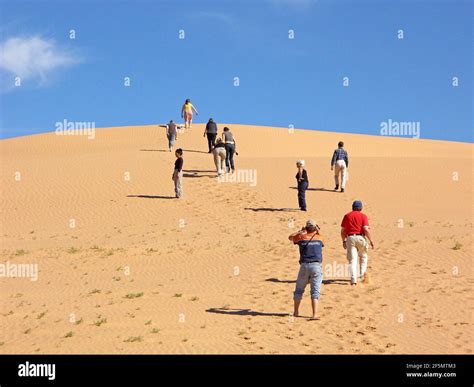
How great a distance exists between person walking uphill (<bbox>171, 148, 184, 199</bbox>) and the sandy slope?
444 mm

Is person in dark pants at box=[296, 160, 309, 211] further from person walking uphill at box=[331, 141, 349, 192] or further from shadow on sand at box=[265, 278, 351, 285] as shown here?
shadow on sand at box=[265, 278, 351, 285]

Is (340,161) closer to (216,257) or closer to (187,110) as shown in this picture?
(216,257)

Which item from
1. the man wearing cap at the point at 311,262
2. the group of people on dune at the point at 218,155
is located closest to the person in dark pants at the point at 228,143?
the group of people on dune at the point at 218,155

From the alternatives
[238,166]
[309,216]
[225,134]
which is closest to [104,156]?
[238,166]

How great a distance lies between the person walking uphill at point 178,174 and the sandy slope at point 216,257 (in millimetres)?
444

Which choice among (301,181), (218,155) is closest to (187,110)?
(218,155)

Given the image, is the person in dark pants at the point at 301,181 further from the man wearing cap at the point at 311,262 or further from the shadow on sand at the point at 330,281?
the man wearing cap at the point at 311,262

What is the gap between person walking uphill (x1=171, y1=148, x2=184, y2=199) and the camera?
21719 mm

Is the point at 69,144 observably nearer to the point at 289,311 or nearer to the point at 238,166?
the point at 238,166

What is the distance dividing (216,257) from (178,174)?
6836 mm

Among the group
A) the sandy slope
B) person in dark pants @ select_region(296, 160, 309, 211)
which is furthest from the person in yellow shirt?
person in dark pants @ select_region(296, 160, 309, 211)

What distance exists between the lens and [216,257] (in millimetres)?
Answer: 15867
